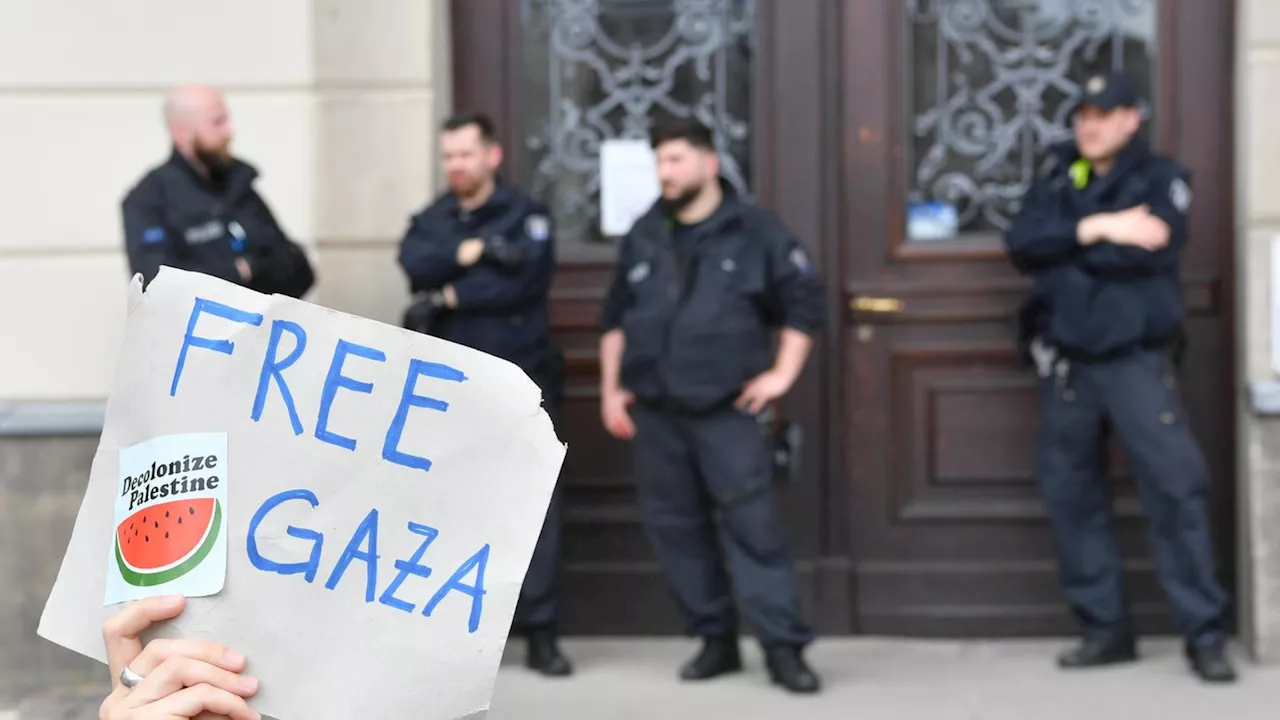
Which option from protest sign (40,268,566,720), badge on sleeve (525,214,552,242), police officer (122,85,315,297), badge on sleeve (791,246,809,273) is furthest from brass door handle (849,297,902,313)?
protest sign (40,268,566,720)

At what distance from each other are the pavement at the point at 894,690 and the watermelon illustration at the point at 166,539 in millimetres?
3607

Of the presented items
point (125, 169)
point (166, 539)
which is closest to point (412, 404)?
point (166, 539)

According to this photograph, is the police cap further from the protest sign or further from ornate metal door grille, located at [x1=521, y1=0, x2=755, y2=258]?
the protest sign

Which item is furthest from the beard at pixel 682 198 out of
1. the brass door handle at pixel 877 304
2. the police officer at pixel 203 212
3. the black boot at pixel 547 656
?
the black boot at pixel 547 656

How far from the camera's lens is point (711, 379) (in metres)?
5.23

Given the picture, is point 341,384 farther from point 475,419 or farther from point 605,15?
point 605,15

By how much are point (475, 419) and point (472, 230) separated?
396 cm

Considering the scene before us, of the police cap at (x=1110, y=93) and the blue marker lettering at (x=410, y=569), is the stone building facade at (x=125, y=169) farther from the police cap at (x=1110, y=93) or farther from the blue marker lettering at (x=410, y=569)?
the blue marker lettering at (x=410, y=569)

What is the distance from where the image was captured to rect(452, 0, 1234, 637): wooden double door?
19.3 ft

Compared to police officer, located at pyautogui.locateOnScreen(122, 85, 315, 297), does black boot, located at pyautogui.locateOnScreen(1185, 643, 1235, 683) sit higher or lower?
lower

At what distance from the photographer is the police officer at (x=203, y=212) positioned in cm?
508

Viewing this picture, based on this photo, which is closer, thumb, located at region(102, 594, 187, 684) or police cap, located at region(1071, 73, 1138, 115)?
thumb, located at region(102, 594, 187, 684)

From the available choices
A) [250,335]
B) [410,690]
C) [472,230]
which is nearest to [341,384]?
[250,335]

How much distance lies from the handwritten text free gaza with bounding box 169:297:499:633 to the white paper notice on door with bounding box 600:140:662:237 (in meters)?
4.50
